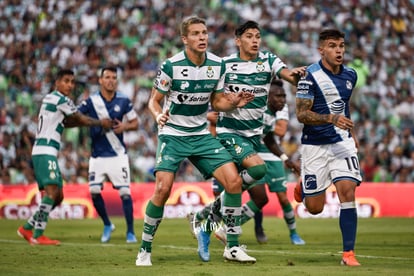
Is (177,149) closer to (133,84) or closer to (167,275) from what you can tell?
(167,275)

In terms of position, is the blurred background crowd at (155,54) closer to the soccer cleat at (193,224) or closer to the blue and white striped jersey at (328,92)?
the soccer cleat at (193,224)

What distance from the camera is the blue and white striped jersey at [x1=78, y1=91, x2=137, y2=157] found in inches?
624

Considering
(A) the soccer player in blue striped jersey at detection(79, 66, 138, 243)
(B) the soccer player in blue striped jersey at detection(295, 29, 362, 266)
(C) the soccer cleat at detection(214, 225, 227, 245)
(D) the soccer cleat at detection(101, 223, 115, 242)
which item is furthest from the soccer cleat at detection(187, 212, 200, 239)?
(A) the soccer player in blue striped jersey at detection(79, 66, 138, 243)

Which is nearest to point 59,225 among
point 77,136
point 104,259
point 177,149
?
point 77,136

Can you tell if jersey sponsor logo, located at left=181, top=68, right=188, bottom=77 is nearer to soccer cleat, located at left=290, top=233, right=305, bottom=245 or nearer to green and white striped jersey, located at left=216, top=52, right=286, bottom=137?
green and white striped jersey, located at left=216, top=52, right=286, bottom=137

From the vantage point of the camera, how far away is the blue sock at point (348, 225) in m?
10.6

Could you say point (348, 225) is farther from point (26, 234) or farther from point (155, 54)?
point (155, 54)

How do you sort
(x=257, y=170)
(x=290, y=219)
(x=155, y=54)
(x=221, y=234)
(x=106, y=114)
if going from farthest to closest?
(x=155, y=54), (x=106, y=114), (x=290, y=219), (x=221, y=234), (x=257, y=170)

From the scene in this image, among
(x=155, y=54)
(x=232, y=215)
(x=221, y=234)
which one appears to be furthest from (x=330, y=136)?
(x=155, y=54)

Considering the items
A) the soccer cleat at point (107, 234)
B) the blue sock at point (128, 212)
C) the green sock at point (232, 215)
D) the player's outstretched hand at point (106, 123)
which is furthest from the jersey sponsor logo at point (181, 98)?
the soccer cleat at point (107, 234)

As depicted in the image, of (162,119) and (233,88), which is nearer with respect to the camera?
(162,119)

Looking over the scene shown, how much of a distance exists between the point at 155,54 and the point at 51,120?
1446 cm

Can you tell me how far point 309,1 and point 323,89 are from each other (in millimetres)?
21934

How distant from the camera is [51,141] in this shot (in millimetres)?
14750
